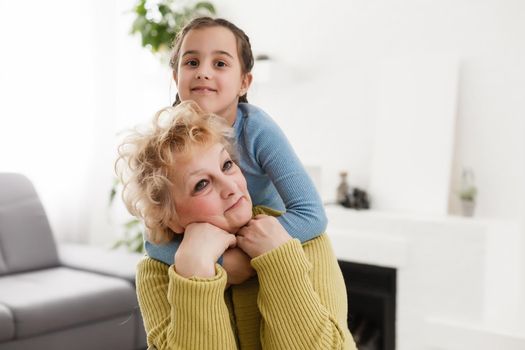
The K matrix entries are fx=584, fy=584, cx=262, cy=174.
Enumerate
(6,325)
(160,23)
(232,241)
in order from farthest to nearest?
(160,23)
(6,325)
(232,241)

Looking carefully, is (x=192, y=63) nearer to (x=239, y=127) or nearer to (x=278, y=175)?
(x=239, y=127)

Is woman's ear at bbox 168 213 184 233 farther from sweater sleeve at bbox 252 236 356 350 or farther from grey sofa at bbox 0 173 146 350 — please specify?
grey sofa at bbox 0 173 146 350

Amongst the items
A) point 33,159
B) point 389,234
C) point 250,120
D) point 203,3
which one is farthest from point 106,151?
point 250,120

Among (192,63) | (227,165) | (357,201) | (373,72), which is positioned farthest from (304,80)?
(227,165)

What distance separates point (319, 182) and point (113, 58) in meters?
1.85

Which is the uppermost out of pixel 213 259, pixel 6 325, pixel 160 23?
pixel 160 23

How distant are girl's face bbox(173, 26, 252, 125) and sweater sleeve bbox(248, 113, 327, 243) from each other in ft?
0.34

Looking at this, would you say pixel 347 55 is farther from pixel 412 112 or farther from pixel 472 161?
pixel 472 161

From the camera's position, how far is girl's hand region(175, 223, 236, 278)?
1006 mm

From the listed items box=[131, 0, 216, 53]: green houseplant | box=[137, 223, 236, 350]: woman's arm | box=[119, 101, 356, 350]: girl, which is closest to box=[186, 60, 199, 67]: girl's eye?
box=[119, 101, 356, 350]: girl

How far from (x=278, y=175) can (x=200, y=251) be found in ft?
0.77

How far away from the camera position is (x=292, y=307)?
3.33 ft

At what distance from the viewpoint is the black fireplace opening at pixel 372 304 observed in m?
2.98

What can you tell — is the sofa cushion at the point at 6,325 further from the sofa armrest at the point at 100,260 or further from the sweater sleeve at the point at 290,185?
the sweater sleeve at the point at 290,185
